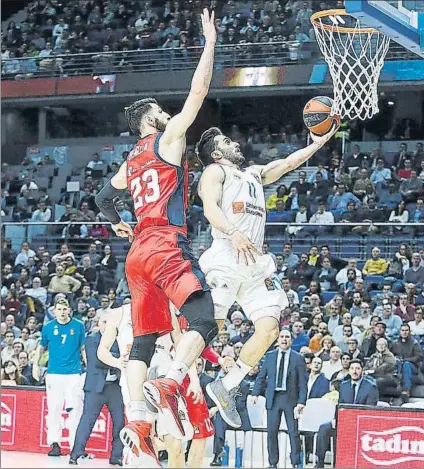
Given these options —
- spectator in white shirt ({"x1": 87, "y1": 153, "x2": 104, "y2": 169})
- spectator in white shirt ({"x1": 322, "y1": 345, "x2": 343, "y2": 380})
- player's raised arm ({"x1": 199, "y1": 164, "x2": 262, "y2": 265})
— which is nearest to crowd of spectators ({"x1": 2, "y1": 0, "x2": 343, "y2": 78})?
spectator in white shirt ({"x1": 87, "y1": 153, "x2": 104, "y2": 169})

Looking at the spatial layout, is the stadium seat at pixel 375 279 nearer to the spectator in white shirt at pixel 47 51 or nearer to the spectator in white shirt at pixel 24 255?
the spectator in white shirt at pixel 24 255

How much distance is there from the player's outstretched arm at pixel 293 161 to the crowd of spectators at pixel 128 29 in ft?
26.4

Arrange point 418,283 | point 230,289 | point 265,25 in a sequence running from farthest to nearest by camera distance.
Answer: point 265,25 < point 418,283 < point 230,289

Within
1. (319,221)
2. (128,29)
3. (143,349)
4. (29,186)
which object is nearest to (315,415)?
(143,349)

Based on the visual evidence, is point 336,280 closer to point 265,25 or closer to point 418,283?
point 418,283

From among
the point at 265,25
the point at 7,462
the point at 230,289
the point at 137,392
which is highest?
the point at 265,25

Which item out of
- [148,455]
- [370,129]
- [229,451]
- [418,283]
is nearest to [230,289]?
[148,455]

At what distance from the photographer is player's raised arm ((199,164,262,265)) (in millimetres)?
7188

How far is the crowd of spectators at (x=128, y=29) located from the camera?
16.9 meters

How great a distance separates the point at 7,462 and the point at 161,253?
3815mm

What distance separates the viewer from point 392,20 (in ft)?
22.6

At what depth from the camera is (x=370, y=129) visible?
1728 cm

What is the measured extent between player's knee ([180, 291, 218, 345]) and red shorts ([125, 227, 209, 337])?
0.10m

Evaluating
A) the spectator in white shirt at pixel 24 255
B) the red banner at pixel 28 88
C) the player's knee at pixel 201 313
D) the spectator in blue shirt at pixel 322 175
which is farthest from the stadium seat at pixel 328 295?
the player's knee at pixel 201 313
